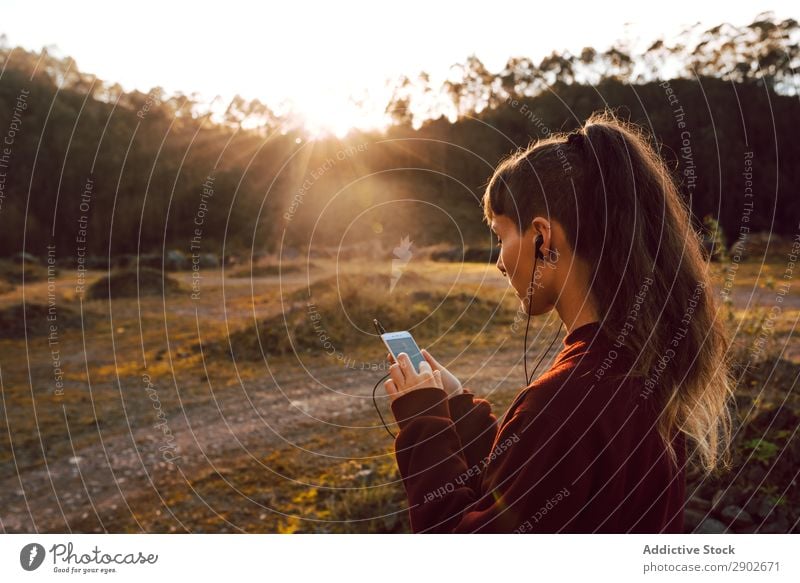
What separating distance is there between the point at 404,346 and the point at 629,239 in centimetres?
79

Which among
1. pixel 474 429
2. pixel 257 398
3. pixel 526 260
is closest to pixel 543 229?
pixel 526 260

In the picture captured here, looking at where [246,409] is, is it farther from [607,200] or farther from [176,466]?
[607,200]

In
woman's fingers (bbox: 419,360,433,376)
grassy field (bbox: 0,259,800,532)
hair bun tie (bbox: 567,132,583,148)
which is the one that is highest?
hair bun tie (bbox: 567,132,583,148)

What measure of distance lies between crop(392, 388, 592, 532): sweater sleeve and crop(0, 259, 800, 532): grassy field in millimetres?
749

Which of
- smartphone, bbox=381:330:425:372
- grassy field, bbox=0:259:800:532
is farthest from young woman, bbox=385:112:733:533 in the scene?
grassy field, bbox=0:259:800:532

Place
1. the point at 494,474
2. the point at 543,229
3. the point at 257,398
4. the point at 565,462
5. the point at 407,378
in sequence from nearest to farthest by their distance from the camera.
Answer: the point at 565,462 < the point at 494,474 < the point at 543,229 < the point at 407,378 < the point at 257,398

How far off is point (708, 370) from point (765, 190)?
14.8m

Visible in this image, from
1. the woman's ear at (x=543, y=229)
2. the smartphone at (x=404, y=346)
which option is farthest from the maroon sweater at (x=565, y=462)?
the smartphone at (x=404, y=346)

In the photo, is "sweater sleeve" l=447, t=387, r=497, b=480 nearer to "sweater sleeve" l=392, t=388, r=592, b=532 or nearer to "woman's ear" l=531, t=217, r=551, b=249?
"sweater sleeve" l=392, t=388, r=592, b=532

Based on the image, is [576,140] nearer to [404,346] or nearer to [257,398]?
[404,346]

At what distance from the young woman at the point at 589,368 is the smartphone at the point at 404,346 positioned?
0.59 ft

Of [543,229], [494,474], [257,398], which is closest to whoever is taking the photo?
[494,474]

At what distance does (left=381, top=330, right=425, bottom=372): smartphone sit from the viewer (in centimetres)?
199

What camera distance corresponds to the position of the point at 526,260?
5.35ft
